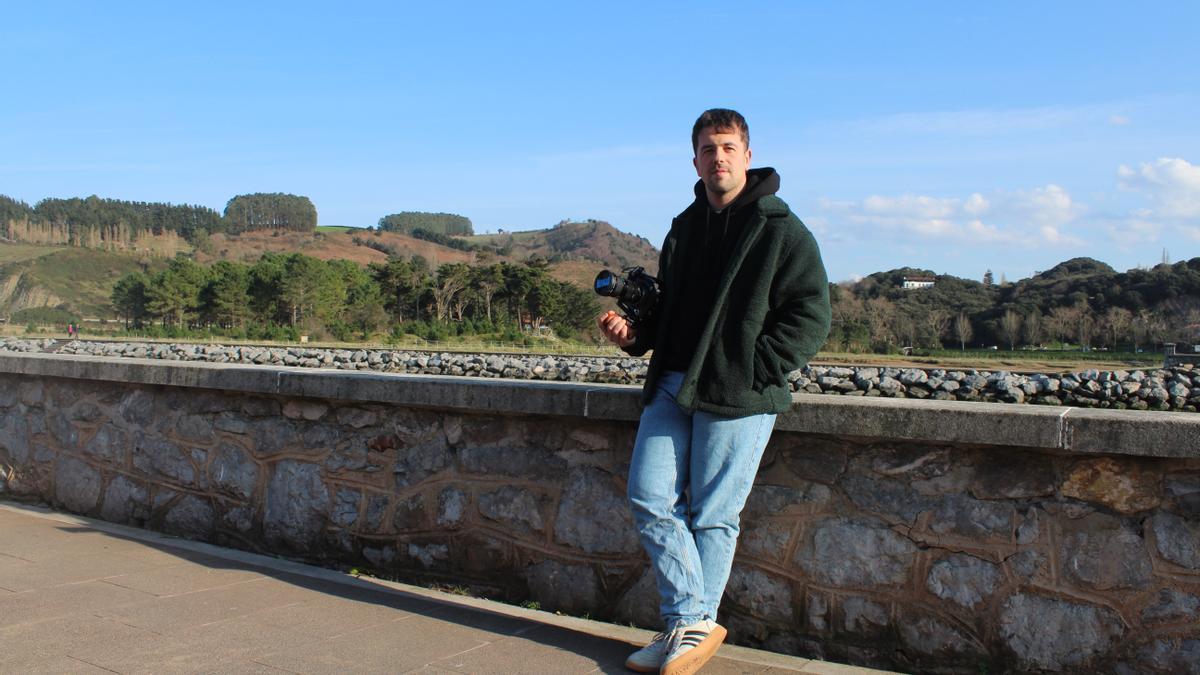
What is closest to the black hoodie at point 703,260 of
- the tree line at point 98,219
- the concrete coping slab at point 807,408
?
the concrete coping slab at point 807,408

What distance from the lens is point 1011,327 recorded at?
88.3ft

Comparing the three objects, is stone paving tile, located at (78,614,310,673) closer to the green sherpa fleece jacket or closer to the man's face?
the green sherpa fleece jacket

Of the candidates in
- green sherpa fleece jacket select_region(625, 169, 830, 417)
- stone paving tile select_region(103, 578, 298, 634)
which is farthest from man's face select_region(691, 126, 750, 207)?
stone paving tile select_region(103, 578, 298, 634)

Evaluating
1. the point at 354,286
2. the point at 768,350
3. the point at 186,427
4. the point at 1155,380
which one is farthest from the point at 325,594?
the point at 354,286

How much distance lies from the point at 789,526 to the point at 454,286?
117 feet

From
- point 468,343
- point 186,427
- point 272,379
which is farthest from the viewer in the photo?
point 468,343

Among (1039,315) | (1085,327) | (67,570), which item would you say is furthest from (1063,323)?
(67,570)

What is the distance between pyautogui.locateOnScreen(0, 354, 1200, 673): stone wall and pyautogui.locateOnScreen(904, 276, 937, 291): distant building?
106 feet

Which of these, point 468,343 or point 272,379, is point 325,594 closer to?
point 272,379

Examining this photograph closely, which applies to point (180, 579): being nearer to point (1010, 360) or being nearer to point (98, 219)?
point (1010, 360)

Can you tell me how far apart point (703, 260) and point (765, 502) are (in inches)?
34.9

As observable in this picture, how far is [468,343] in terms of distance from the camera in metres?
33.0

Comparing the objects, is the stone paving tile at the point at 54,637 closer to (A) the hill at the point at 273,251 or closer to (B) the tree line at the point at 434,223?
(A) the hill at the point at 273,251

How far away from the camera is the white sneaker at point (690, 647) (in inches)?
113
